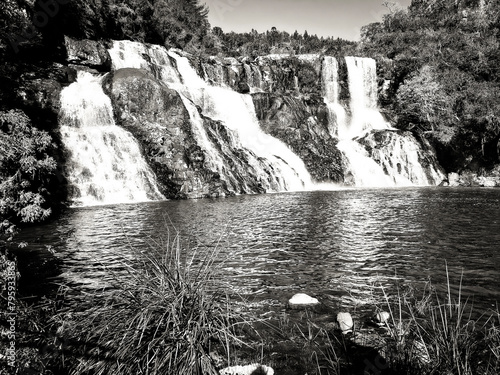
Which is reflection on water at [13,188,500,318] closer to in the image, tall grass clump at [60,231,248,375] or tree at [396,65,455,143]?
tall grass clump at [60,231,248,375]

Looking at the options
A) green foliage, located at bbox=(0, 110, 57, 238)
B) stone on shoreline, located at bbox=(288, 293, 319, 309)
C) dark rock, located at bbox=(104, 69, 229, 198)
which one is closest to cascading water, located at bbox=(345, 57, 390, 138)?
dark rock, located at bbox=(104, 69, 229, 198)

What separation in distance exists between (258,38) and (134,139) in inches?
3304

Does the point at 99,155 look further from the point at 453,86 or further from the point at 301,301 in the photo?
the point at 453,86

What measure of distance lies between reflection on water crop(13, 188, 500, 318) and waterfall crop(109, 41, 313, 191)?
29.2 feet

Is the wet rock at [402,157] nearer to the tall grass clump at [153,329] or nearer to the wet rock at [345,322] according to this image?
the wet rock at [345,322]

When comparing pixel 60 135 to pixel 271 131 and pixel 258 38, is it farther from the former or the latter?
pixel 258 38

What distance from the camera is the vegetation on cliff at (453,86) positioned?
117 feet

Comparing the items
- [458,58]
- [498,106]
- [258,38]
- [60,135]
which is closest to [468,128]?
[498,106]

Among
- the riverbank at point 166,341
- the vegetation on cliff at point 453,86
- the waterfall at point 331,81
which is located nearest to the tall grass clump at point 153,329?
the riverbank at point 166,341

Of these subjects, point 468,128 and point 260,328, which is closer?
point 260,328

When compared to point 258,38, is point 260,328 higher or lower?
lower

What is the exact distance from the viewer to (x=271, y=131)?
34000 millimetres

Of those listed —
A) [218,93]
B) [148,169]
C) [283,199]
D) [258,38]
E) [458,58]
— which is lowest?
[283,199]

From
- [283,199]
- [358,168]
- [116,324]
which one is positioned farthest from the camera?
[358,168]
